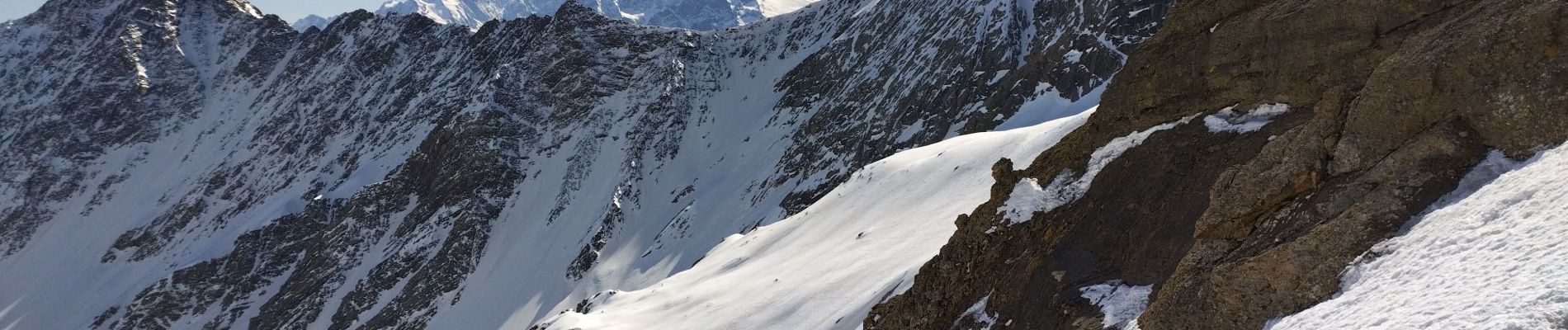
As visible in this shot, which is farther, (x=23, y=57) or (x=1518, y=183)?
(x=23, y=57)

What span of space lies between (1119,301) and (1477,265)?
5.27 m

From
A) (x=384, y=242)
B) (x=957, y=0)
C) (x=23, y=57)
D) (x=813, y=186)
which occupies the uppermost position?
(x=23, y=57)

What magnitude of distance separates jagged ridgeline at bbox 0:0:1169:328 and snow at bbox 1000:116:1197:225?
37970 millimetres

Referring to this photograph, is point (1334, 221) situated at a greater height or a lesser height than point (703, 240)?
greater

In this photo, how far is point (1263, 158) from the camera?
38.9 feet

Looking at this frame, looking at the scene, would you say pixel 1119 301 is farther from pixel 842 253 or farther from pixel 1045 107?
pixel 1045 107

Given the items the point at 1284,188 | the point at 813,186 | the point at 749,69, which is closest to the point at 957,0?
the point at 813,186

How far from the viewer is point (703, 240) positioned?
6538 centimetres

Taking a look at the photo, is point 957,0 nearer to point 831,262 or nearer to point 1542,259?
point 831,262

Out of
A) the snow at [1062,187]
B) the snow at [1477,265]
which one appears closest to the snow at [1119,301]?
the snow at [1062,187]

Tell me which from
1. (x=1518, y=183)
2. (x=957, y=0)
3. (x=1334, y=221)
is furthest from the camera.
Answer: (x=957, y=0)

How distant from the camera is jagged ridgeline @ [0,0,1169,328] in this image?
218ft

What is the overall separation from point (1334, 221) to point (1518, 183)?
5.17 ft

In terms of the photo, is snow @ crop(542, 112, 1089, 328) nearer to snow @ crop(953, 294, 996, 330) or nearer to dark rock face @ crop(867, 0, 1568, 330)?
snow @ crop(953, 294, 996, 330)
